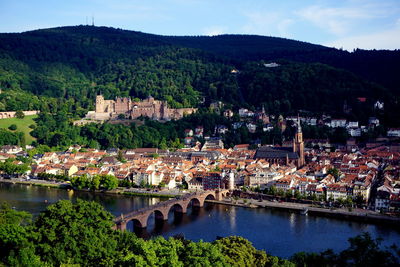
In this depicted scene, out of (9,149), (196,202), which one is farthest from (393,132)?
(9,149)

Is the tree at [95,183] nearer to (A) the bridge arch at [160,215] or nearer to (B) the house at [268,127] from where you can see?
(A) the bridge arch at [160,215]

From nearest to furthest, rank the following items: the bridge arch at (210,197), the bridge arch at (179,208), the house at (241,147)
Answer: the bridge arch at (179,208)
the bridge arch at (210,197)
the house at (241,147)

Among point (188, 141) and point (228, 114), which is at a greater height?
point (228, 114)

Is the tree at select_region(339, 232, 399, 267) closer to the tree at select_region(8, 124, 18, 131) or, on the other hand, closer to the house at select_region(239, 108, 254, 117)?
the house at select_region(239, 108, 254, 117)

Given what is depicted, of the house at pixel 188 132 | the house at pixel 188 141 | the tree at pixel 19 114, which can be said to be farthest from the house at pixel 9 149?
the house at pixel 188 132

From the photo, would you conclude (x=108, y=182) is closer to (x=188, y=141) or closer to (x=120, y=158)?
(x=120, y=158)

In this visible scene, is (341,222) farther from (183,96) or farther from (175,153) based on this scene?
(183,96)

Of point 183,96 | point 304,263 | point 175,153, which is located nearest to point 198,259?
point 304,263
